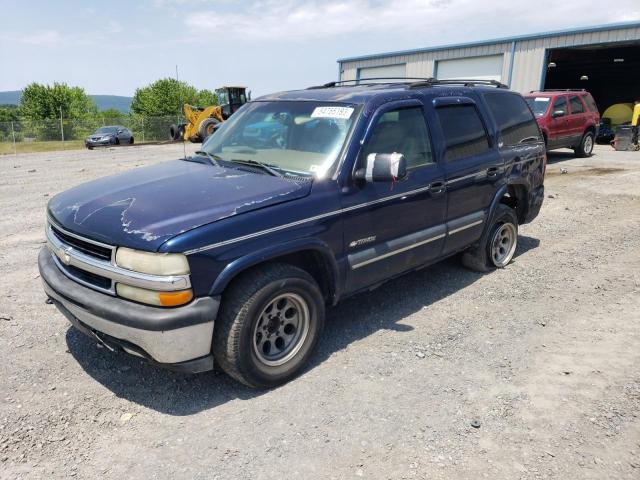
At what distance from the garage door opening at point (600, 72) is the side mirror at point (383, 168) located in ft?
79.9

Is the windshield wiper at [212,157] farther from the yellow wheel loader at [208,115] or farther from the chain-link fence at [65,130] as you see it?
the chain-link fence at [65,130]

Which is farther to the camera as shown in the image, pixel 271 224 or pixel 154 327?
pixel 271 224

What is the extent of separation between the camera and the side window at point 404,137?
3799mm

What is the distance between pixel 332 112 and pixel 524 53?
21.0 meters

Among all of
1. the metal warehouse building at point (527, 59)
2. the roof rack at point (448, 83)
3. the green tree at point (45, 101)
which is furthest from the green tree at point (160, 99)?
the roof rack at point (448, 83)

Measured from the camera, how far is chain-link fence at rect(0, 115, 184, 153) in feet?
97.6

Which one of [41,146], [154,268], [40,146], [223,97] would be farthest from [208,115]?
[154,268]

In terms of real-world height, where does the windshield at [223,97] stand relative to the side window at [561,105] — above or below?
above

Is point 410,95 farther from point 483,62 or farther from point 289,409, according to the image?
point 483,62

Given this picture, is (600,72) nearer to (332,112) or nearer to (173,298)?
(332,112)

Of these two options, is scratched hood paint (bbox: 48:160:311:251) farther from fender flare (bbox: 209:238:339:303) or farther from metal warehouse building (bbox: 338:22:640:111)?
metal warehouse building (bbox: 338:22:640:111)

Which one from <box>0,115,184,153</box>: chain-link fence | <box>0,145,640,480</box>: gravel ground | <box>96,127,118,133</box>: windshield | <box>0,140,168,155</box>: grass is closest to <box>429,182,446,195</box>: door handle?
<box>0,145,640,480</box>: gravel ground

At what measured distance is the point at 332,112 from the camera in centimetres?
384

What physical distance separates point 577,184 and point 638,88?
30.8 m
